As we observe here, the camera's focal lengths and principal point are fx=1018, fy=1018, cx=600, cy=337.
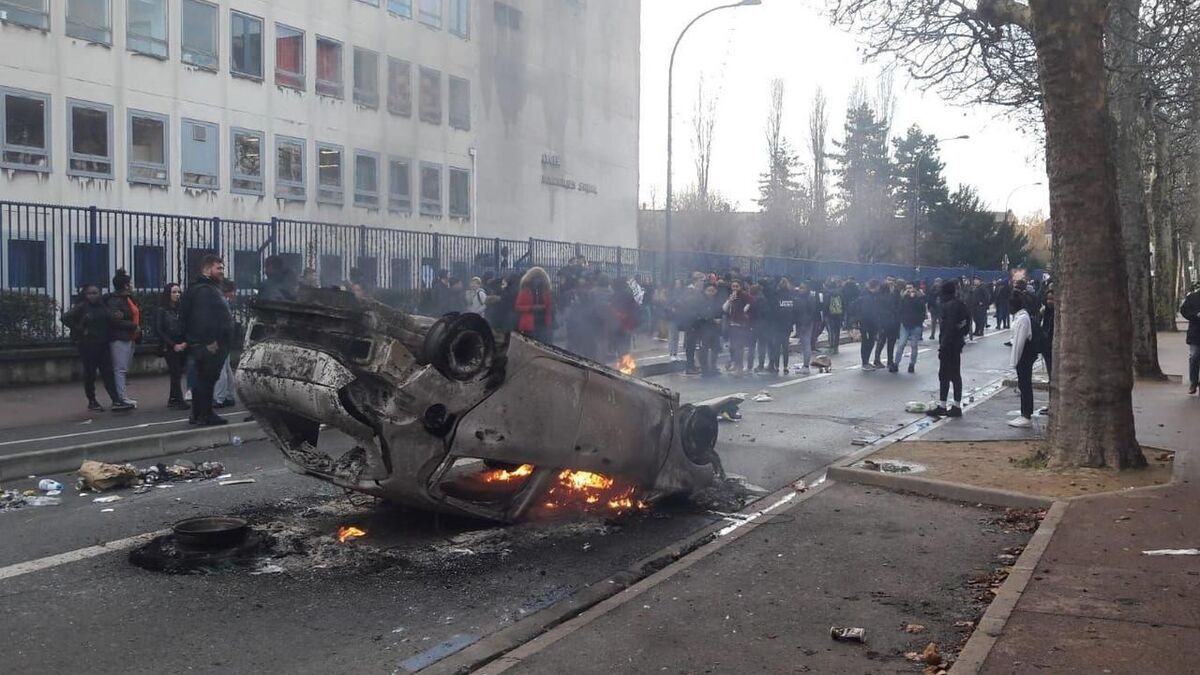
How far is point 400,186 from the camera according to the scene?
31312mm

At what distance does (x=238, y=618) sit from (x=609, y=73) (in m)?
19.2

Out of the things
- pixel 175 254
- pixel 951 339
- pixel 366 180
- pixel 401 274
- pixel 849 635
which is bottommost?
pixel 849 635

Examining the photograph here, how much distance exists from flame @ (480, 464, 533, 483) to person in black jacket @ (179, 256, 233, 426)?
490 cm

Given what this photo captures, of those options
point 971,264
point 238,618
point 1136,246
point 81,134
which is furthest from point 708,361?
point 971,264

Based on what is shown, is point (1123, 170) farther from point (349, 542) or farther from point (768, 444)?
point (349, 542)

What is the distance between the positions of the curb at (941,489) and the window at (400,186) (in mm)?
24390

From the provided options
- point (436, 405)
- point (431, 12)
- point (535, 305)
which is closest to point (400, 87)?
point (431, 12)

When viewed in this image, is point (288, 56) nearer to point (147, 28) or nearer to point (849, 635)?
point (147, 28)

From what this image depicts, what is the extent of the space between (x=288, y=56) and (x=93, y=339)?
1837 cm

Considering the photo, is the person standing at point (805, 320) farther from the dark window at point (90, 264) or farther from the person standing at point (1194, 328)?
the dark window at point (90, 264)

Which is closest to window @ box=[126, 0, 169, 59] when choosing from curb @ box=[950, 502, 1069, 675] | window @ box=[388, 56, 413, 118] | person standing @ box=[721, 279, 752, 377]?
window @ box=[388, 56, 413, 118]

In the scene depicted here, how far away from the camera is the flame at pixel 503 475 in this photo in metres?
6.71

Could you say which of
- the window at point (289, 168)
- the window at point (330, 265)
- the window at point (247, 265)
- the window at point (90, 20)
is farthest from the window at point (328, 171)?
the window at point (247, 265)

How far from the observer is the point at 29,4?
22203mm
